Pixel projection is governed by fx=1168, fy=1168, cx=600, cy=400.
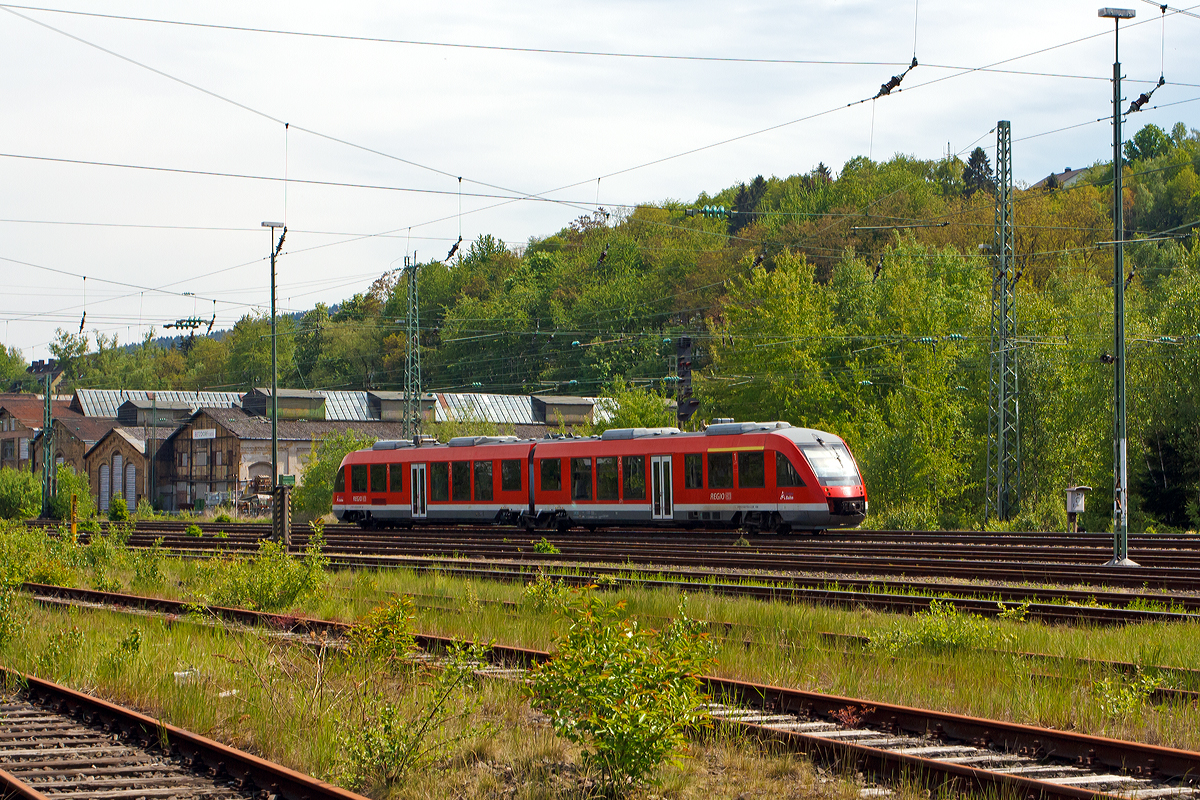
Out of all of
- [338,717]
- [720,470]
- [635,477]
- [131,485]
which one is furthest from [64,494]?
[338,717]

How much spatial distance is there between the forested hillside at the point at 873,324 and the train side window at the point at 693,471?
32.3ft

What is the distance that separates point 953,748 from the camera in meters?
8.36

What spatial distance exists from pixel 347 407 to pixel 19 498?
27039 mm

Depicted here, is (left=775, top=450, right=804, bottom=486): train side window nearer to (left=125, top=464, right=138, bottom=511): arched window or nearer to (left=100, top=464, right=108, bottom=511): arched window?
(left=125, top=464, right=138, bottom=511): arched window

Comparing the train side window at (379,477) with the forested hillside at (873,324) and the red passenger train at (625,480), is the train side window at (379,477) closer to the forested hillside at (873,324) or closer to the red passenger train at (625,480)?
the red passenger train at (625,480)

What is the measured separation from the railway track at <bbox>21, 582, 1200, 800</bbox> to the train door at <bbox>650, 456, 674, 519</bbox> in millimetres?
21756

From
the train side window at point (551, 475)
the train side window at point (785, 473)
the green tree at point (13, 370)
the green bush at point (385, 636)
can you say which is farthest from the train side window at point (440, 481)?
the green tree at point (13, 370)

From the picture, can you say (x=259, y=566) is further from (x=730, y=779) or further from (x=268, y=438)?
(x=268, y=438)

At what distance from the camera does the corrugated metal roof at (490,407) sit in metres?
86.1

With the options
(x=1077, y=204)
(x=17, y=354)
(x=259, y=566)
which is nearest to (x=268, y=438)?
(x=1077, y=204)

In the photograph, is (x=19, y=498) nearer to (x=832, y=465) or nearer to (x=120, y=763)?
(x=832, y=465)

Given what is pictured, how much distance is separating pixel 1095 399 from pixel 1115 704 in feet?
124

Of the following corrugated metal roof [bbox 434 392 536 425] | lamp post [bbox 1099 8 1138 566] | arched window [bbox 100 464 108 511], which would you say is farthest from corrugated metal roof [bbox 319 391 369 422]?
lamp post [bbox 1099 8 1138 566]

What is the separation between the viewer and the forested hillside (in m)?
41.8
